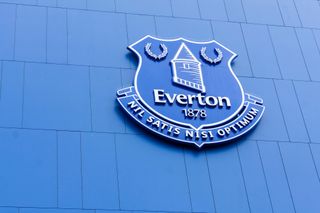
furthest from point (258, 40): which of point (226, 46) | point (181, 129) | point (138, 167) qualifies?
point (138, 167)

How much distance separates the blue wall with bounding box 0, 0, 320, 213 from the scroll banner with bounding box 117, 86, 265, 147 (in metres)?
0.13

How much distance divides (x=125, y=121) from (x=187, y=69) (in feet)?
4.23

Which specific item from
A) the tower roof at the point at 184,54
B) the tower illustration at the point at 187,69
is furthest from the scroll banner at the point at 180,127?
the tower roof at the point at 184,54

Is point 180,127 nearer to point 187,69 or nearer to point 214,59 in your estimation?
point 187,69

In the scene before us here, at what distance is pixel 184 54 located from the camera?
10.9 metres

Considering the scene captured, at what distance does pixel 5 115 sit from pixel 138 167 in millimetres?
1759

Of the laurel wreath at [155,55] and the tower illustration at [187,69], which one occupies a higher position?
the laurel wreath at [155,55]

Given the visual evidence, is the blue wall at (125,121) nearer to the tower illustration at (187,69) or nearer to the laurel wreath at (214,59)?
the laurel wreath at (214,59)

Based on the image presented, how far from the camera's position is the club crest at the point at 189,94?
33.0 ft

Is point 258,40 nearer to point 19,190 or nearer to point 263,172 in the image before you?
point 263,172

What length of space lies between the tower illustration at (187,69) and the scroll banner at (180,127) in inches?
25.4

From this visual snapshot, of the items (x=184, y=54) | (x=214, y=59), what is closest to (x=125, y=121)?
(x=184, y=54)

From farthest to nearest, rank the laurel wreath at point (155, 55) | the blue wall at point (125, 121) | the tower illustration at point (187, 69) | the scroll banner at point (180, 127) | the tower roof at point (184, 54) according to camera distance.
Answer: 1. the tower roof at point (184, 54)
2. the laurel wreath at point (155, 55)
3. the tower illustration at point (187, 69)
4. the scroll banner at point (180, 127)
5. the blue wall at point (125, 121)

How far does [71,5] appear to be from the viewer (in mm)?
11094
